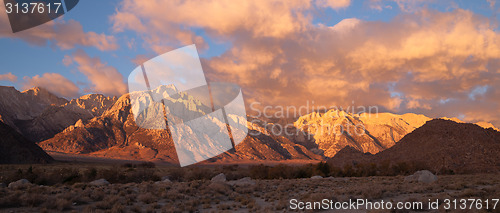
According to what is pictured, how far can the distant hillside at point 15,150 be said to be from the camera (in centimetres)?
A: 10462

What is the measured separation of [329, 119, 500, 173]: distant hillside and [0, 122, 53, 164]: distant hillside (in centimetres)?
10434

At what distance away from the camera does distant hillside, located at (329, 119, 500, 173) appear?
71562mm

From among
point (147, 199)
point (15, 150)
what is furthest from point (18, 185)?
point (15, 150)

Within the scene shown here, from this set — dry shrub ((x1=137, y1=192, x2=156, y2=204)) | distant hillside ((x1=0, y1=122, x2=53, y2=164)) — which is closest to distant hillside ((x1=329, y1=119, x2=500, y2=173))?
dry shrub ((x1=137, y1=192, x2=156, y2=204))

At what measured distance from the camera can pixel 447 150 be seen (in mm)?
77125

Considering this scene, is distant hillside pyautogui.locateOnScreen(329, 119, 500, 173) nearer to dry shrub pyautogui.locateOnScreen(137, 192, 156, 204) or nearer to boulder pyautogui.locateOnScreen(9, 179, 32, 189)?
dry shrub pyautogui.locateOnScreen(137, 192, 156, 204)

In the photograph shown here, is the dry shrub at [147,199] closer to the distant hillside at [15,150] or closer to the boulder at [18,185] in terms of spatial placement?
the boulder at [18,185]

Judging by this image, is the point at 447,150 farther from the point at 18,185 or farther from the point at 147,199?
the point at 18,185

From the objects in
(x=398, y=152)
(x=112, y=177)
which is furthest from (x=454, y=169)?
(x=112, y=177)

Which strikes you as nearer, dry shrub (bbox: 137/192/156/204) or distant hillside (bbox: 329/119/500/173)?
dry shrub (bbox: 137/192/156/204)

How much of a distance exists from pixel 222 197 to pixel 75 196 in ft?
35.5

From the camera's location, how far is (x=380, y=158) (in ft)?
283

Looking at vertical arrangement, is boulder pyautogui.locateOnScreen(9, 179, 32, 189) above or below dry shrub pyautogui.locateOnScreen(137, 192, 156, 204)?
above

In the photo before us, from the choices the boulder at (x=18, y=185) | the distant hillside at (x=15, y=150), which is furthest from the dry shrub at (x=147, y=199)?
the distant hillside at (x=15, y=150)
